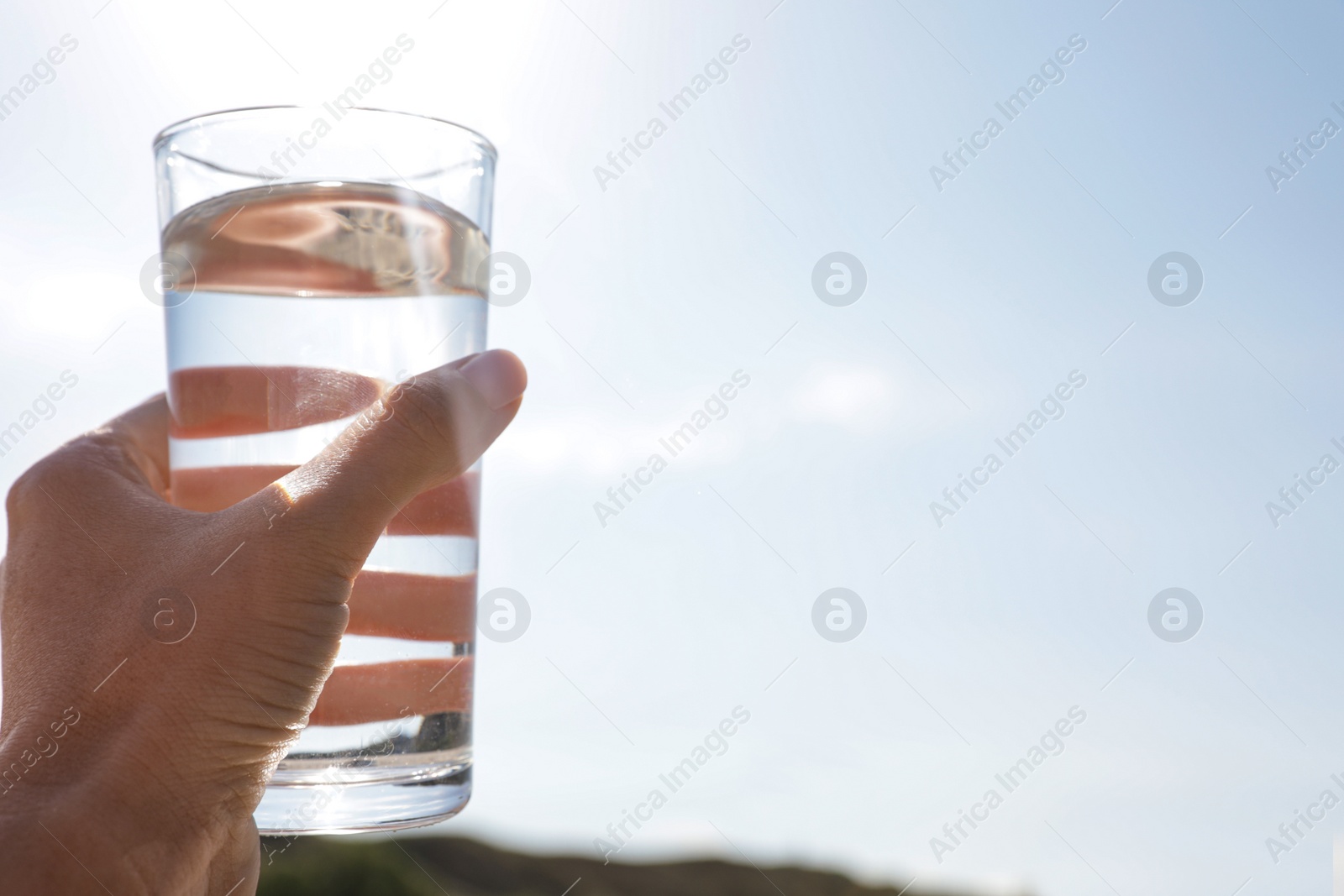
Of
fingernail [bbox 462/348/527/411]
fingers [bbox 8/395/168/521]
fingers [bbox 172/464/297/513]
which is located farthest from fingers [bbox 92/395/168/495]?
fingernail [bbox 462/348/527/411]

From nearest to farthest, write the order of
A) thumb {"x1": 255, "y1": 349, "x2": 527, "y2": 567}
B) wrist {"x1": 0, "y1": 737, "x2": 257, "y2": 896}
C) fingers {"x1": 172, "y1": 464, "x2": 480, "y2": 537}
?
wrist {"x1": 0, "y1": 737, "x2": 257, "y2": 896} → thumb {"x1": 255, "y1": 349, "x2": 527, "y2": 567} → fingers {"x1": 172, "y1": 464, "x2": 480, "y2": 537}

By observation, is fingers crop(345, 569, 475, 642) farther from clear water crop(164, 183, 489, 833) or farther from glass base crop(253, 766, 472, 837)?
glass base crop(253, 766, 472, 837)

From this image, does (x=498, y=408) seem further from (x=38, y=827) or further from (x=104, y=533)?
(x=38, y=827)

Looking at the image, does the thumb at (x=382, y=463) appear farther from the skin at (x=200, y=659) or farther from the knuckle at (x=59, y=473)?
the knuckle at (x=59, y=473)

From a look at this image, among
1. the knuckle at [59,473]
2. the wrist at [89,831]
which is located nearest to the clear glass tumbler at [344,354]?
the wrist at [89,831]

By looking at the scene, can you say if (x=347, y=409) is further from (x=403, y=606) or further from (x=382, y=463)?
(x=403, y=606)

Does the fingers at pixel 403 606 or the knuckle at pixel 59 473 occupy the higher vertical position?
the fingers at pixel 403 606
